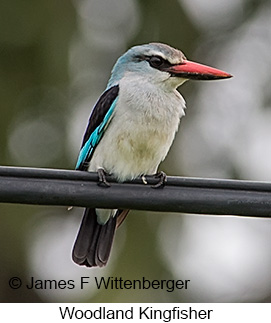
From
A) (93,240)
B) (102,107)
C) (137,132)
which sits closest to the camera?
(137,132)

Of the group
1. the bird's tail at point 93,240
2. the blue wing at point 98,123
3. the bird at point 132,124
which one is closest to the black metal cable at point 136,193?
the bird at point 132,124

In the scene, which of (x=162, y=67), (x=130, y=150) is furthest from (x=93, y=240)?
(x=162, y=67)

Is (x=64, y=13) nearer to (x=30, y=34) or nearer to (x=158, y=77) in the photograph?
(x=30, y=34)

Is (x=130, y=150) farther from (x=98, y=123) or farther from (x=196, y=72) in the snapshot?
(x=196, y=72)

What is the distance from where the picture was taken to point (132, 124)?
19.4ft

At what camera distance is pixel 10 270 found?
1083cm

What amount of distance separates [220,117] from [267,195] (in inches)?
275

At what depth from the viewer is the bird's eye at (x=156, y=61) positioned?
616 centimetres

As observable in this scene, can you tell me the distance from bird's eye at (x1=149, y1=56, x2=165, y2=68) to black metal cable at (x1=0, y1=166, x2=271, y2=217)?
58.2 inches

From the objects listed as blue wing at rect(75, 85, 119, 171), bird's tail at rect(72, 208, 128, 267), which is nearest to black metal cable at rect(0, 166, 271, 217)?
blue wing at rect(75, 85, 119, 171)

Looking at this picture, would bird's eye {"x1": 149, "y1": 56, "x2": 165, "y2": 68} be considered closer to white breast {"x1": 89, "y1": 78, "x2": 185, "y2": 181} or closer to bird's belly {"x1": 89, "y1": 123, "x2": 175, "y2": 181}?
white breast {"x1": 89, "y1": 78, "x2": 185, "y2": 181}

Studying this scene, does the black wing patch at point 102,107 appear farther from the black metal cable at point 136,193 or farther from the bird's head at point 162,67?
the black metal cable at point 136,193

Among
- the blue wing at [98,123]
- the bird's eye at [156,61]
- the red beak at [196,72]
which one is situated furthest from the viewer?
the bird's eye at [156,61]

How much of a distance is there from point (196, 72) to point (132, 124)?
0.48 m
